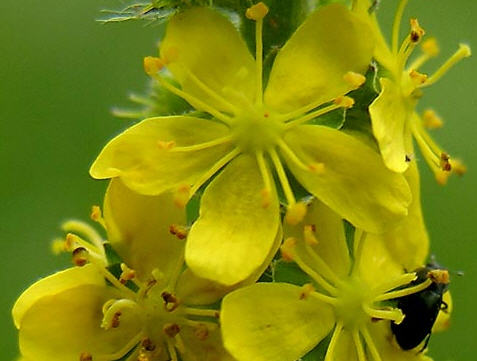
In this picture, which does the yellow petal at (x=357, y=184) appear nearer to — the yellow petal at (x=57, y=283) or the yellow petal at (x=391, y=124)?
the yellow petal at (x=391, y=124)

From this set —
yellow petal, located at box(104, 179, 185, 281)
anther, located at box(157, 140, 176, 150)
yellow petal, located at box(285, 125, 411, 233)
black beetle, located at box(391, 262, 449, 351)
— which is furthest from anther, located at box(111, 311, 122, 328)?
black beetle, located at box(391, 262, 449, 351)

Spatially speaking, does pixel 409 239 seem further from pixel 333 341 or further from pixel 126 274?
pixel 126 274

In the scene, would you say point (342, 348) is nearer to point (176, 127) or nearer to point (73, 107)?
point (176, 127)

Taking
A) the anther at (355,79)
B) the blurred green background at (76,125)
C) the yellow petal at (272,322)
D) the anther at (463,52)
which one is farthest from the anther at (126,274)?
the blurred green background at (76,125)

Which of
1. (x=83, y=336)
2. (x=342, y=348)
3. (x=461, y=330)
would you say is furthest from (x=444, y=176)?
(x=461, y=330)

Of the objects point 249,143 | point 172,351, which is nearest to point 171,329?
point 172,351

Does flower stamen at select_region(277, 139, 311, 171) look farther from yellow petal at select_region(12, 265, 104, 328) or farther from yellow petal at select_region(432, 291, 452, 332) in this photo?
yellow petal at select_region(432, 291, 452, 332)
